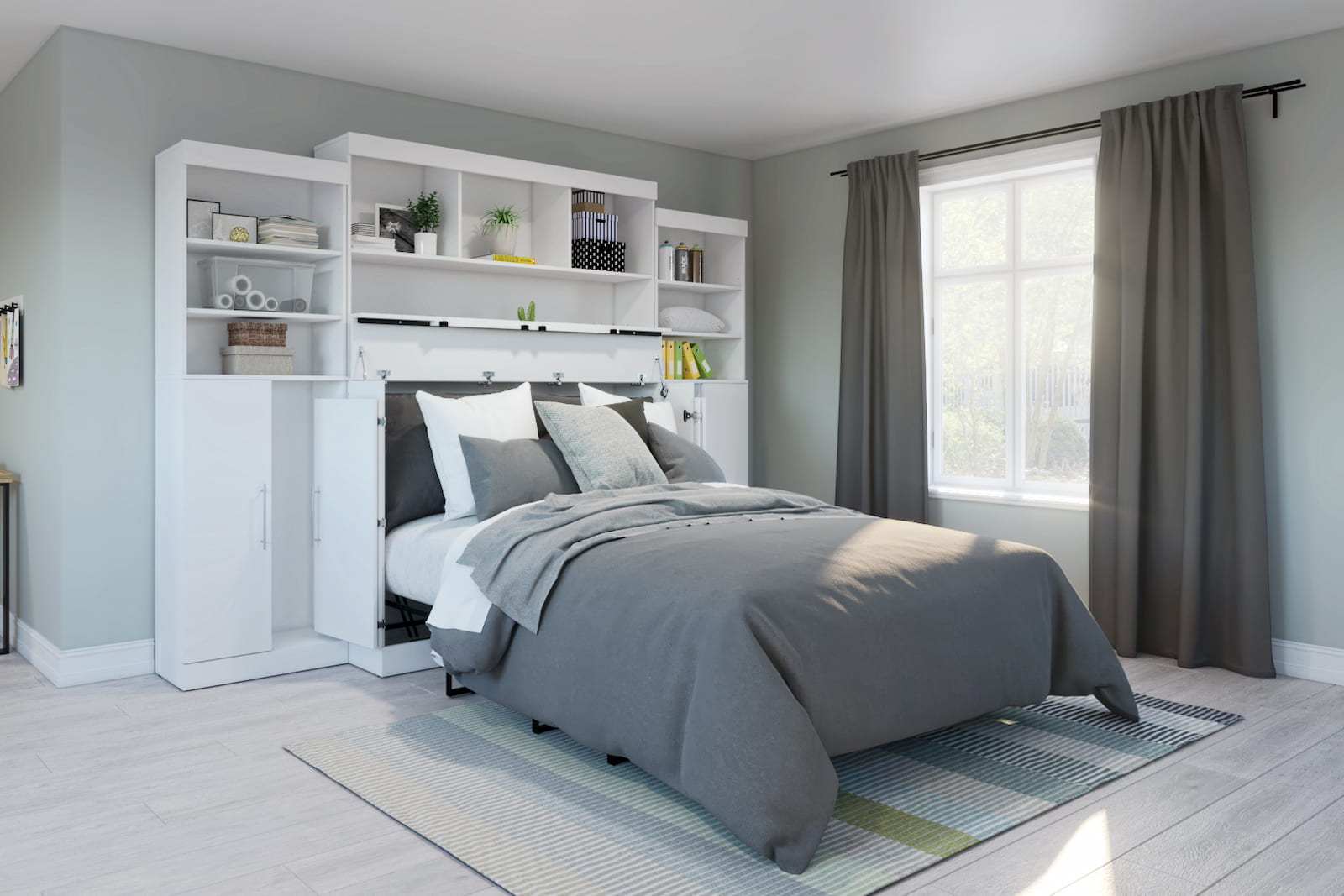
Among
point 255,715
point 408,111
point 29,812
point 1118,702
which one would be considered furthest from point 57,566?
point 1118,702

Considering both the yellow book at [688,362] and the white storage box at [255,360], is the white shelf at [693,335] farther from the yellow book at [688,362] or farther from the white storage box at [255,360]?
the white storage box at [255,360]

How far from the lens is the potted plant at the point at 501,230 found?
4.84 metres

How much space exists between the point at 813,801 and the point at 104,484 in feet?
10.0

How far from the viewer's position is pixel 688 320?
5531 millimetres

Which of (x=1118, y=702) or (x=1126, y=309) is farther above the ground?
(x=1126, y=309)

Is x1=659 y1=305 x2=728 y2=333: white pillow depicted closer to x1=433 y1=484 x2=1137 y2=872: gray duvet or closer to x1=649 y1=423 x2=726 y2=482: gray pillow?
x1=649 y1=423 x2=726 y2=482: gray pillow

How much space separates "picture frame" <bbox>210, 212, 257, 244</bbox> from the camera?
4.06 metres

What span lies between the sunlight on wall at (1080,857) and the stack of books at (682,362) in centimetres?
324

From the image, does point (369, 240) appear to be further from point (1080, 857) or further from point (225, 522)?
point (1080, 857)

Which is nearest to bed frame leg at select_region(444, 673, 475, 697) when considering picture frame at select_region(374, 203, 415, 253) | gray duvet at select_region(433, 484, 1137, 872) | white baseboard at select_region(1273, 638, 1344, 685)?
gray duvet at select_region(433, 484, 1137, 872)

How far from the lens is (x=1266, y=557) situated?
13.5ft

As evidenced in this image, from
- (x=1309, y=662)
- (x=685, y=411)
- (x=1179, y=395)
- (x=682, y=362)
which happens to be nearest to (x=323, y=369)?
(x=685, y=411)

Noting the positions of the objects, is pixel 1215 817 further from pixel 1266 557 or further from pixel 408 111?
pixel 408 111

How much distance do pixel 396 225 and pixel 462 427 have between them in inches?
40.4
